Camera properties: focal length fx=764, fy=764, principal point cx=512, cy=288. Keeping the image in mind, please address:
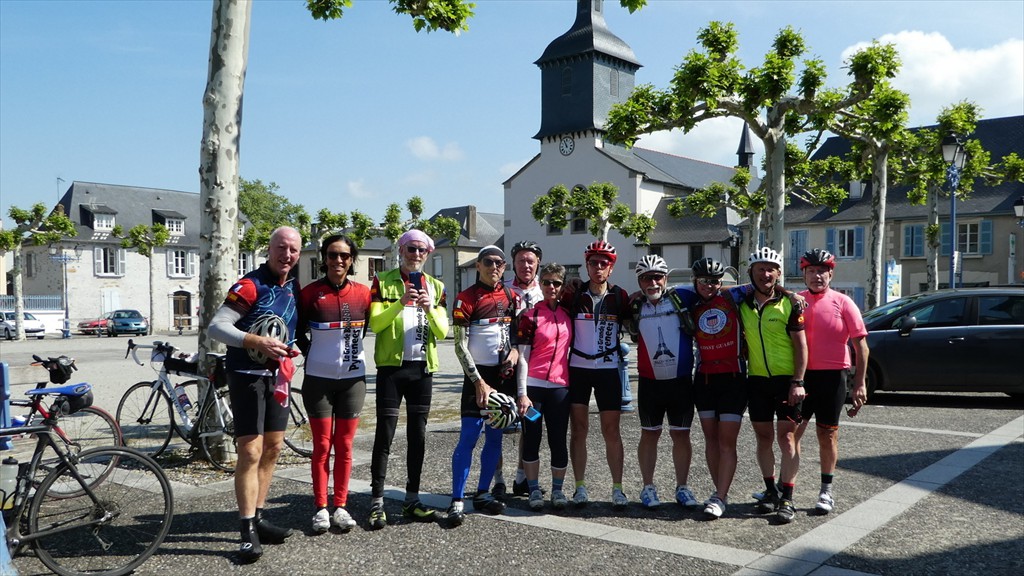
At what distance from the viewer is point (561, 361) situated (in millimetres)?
5438

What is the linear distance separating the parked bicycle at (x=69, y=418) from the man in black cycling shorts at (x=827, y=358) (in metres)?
4.96

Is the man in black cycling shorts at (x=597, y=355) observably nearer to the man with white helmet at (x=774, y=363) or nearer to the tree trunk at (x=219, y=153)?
the man with white helmet at (x=774, y=363)

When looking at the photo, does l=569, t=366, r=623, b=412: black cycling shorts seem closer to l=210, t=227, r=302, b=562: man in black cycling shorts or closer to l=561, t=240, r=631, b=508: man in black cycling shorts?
l=561, t=240, r=631, b=508: man in black cycling shorts

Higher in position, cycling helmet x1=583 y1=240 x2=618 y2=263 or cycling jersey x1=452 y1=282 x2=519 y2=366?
cycling helmet x1=583 y1=240 x2=618 y2=263

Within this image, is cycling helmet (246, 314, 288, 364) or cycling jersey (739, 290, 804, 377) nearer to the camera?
cycling helmet (246, 314, 288, 364)

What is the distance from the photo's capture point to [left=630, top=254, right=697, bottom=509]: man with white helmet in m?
5.34

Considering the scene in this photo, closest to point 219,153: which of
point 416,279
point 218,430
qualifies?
point 218,430

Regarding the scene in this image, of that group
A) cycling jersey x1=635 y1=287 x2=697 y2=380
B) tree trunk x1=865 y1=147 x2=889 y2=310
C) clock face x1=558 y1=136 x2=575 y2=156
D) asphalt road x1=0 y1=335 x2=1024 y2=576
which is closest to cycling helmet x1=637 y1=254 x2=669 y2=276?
cycling jersey x1=635 y1=287 x2=697 y2=380

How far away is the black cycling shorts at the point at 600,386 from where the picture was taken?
17.7 ft

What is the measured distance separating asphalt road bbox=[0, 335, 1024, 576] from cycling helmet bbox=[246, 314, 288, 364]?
1.18 meters

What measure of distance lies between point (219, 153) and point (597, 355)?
3.89m

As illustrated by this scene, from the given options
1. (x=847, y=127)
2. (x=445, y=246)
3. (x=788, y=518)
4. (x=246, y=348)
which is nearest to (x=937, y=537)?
(x=788, y=518)

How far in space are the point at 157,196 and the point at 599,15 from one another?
35160 millimetres

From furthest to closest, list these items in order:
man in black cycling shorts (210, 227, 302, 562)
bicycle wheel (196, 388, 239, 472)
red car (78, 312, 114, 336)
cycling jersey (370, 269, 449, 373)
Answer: red car (78, 312, 114, 336)
bicycle wheel (196, 388, 239, 472)
cycling jersey (370, 269, 449, 373)
man in black cycling shorts (210, 227, 302, 562)
